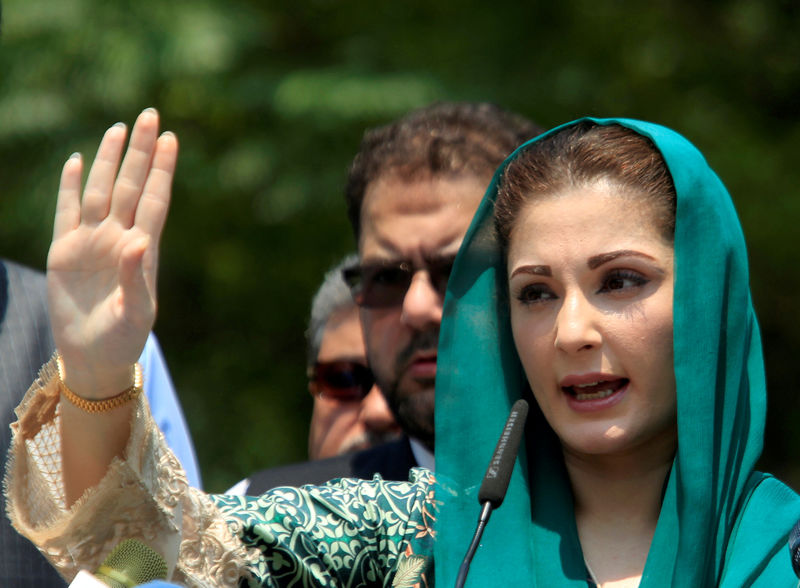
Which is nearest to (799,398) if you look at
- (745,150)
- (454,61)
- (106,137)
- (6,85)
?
(745,150)

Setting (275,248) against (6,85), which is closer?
(6,85)

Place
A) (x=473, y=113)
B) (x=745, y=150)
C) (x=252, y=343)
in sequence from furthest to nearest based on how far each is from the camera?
(x=252, y=343) < (x=745, y=150) < (x=473, y=113)

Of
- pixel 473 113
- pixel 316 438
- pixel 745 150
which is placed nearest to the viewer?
pixel 473 113

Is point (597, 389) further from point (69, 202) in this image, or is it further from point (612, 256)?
point (69, 202)

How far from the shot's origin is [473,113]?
3395 millimetres

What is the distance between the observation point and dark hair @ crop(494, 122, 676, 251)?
231 centimetres

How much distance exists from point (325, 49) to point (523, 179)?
4.09m

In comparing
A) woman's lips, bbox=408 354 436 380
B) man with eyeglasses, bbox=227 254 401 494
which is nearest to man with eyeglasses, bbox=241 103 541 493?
woman's lips, bbox=408 354 436 380

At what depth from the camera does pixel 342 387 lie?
3734 millimetres

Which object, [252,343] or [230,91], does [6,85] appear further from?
[252,343]

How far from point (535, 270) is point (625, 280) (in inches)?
6.6

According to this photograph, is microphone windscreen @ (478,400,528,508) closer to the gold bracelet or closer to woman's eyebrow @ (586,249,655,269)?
woman's eyebrow @ (586,249,655,269)

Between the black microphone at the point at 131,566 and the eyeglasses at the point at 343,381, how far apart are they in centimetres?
174

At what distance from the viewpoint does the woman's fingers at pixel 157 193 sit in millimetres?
2062
